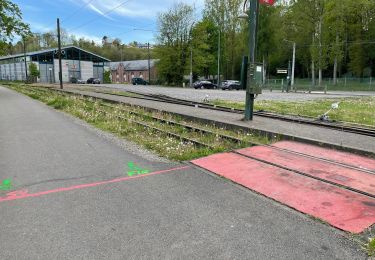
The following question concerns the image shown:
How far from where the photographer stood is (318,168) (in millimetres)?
6191

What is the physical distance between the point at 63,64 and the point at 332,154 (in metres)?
73.2

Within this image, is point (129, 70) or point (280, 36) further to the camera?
point (129, 70)

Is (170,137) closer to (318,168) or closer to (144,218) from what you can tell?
(318,168)

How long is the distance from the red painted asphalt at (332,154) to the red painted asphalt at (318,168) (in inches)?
16.2

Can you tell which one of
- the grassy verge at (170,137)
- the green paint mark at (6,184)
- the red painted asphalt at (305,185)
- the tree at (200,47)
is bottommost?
the green paint mark at (6,184)

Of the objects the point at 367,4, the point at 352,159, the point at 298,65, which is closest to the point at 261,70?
the point at 352,159

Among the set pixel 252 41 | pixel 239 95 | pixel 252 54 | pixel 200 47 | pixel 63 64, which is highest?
Answer: pixel 200 47

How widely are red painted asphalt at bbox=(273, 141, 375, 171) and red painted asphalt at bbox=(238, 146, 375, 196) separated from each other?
41 centimetres

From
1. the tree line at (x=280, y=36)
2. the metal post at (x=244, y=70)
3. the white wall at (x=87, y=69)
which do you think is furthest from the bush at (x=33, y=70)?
the metal post at (x=244, y=70)

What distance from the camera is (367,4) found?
54562mm

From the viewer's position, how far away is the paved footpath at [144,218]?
3.49 metres

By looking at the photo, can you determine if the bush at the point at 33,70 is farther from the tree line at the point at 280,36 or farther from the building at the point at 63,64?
the tree line at the point at 280,36

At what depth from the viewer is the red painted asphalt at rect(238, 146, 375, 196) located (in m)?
5.38

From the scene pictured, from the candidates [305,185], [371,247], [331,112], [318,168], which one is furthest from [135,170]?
[331,112]
